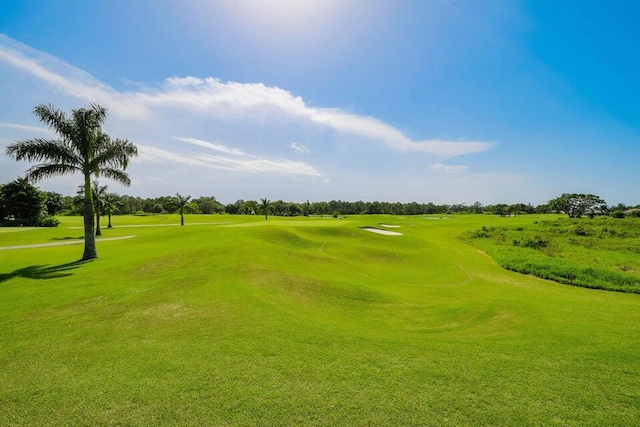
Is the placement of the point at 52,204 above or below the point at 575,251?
above

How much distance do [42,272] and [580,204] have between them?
133 meters

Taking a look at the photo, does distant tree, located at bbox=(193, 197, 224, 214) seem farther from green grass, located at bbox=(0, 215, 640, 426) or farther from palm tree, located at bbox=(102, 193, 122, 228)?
green grass, located at bbox=(0, 215, 640, 426)

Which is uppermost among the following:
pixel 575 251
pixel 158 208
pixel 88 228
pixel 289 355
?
pixel 158 208

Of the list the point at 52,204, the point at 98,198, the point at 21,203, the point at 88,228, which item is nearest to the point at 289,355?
the point at 88,228

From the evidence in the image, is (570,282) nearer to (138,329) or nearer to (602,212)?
(138,329)

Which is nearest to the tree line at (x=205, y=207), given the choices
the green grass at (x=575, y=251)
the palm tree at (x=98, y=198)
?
the palm tree at (x=98, y=198)

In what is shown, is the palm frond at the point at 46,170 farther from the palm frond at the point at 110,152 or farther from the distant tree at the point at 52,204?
the distant tree at the point at 52,204

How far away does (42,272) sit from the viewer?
55.6ft

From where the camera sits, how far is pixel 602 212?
9825 centimetres

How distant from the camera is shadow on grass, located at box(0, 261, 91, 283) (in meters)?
16.0

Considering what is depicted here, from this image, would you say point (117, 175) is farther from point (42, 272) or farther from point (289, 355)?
point (289, 355)

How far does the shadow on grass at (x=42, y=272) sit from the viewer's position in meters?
16.0

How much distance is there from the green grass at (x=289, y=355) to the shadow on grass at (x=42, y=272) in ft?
0.99

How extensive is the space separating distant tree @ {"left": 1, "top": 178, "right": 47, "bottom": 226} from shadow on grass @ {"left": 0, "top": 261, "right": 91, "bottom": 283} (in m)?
62.5
